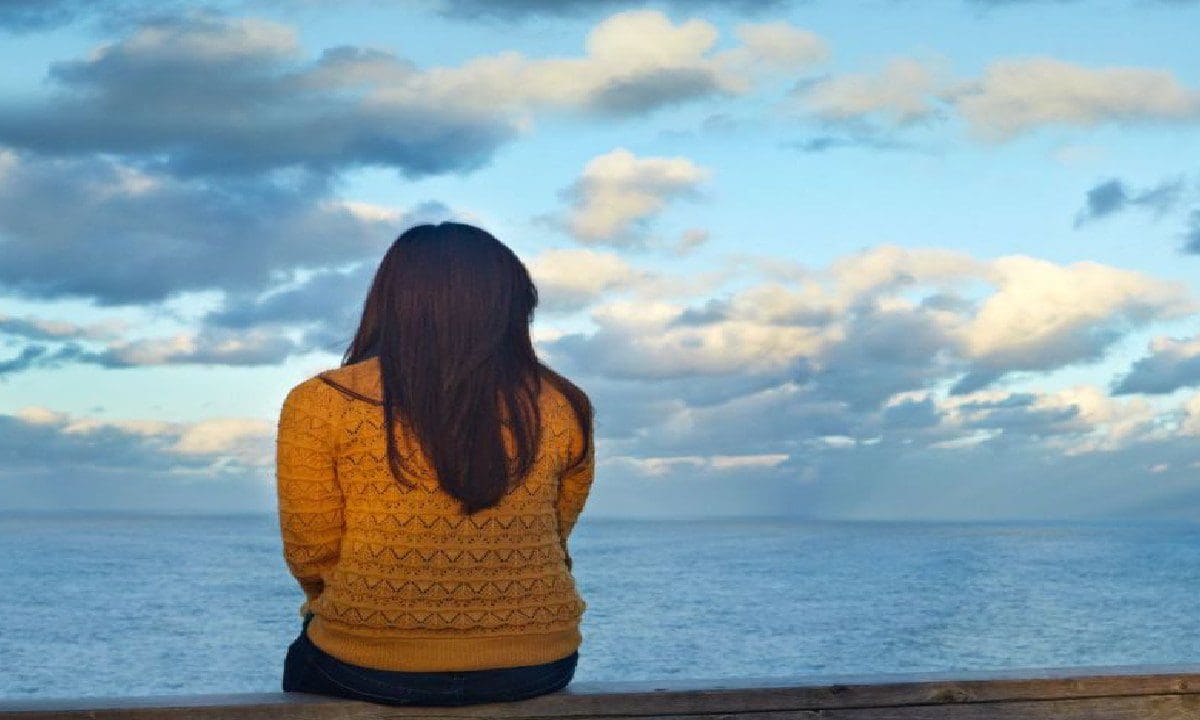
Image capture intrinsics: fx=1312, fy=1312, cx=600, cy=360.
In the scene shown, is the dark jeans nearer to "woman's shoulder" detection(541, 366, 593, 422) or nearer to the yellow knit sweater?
the yellow knit sweater

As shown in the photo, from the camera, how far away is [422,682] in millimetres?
2992

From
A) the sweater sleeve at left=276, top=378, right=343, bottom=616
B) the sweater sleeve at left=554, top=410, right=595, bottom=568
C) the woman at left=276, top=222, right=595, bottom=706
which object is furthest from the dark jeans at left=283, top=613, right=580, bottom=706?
the sweater sleeve at left=554, top=410, right=595, bottom=568

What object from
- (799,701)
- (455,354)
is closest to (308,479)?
(455,354)

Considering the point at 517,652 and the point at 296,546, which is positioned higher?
the point at 296,546

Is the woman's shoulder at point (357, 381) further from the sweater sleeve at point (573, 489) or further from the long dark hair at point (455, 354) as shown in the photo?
the sweater sleeve at point (573, 489)

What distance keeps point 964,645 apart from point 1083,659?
7.33 ft

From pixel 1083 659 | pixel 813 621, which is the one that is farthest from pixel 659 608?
pixel 1083 659

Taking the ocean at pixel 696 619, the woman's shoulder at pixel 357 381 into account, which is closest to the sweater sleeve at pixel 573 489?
the woman's shoulder at pixel 357 381

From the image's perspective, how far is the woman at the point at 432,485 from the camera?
9.56ft

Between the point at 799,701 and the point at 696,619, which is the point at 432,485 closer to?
the point at 799,701

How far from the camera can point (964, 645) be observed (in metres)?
24.9

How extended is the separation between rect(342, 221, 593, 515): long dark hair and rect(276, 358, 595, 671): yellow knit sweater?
47mm

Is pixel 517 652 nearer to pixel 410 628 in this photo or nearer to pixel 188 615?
pixel 410 628

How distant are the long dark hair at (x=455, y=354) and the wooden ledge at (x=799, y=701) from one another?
57cm
